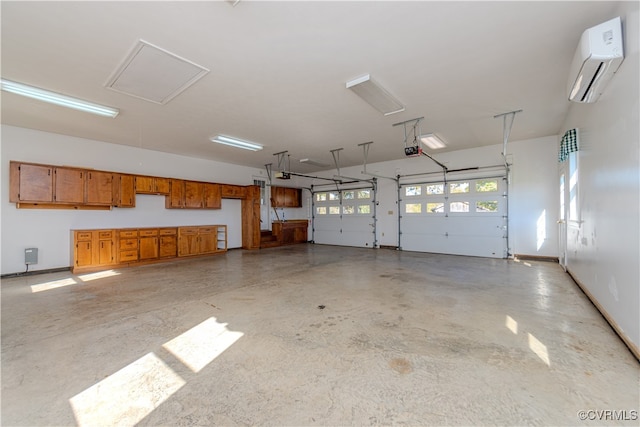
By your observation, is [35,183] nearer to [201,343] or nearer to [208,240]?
[208,240]

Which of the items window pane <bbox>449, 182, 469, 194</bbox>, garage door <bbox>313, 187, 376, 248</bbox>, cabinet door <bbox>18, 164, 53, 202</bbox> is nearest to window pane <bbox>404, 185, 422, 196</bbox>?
window pane <bbox>449, 182, 469, 194</bbox>

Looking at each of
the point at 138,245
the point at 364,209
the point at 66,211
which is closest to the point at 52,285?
the point at 138,245

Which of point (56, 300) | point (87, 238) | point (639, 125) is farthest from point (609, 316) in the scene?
point (87, 238)

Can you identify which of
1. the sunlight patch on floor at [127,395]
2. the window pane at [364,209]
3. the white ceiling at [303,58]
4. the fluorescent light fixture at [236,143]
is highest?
the white ceiling at [303,58]

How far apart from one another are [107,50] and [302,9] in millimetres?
2273

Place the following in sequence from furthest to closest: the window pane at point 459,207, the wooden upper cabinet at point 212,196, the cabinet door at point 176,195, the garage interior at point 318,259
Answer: the wooden upper cabinet at point 212,196, the window pane at point 459,207, the cabinet door at point 176,195, the garage interior at point 318,259

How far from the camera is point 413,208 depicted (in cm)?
862

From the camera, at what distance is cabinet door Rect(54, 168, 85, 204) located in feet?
18.1

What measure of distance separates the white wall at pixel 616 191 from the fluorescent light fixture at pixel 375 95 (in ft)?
7.50

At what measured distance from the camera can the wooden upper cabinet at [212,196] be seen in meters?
8.15

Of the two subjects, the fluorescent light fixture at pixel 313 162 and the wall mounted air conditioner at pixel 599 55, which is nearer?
the wall mounted air conditioner at pixel 599 55

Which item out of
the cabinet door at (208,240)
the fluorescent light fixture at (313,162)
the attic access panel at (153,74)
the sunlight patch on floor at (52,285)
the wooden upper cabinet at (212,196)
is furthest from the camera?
the fluorescent light fixture at (313,162)

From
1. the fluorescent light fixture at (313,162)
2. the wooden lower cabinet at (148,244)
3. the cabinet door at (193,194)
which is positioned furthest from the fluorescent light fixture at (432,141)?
the wooden lower cabinet at (148,244)

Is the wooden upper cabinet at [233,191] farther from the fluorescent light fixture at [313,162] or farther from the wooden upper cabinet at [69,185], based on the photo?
the wooden upper cabinet at [69,185]
